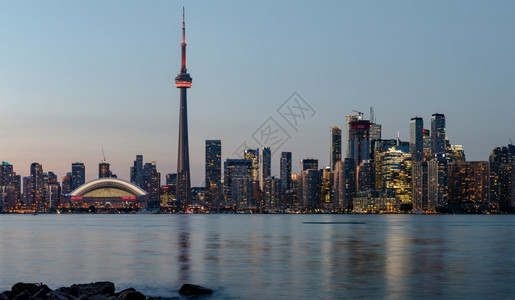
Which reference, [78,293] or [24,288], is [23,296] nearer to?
[78,293]

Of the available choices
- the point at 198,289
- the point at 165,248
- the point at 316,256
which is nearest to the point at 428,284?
the point at 198,289

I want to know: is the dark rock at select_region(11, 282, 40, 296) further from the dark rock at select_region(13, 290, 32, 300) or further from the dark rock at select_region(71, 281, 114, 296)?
the dark rock at select_region(13, 290, 32, 300)

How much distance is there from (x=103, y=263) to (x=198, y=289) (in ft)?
76.0

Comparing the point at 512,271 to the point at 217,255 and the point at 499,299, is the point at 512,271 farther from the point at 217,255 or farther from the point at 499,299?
the point at 217,255

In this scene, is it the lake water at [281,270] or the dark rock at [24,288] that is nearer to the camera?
the dark rock at [24,288]

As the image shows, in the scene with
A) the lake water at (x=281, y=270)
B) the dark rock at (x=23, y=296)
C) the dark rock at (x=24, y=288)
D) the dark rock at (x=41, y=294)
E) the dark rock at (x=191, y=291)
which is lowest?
the lake water at (x=281, y=270)

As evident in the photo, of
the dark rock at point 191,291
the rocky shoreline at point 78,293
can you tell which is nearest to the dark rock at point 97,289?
the rocky shoreline at point 78,293

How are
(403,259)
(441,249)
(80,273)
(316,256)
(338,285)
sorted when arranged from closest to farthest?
(338,285) → (80,273) → (403,259) → (316,256) → (441,249)

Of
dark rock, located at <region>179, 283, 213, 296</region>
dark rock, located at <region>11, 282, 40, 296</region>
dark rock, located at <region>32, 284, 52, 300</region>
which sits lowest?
dark rock, located at <region>179, 283, 213, 296</region>

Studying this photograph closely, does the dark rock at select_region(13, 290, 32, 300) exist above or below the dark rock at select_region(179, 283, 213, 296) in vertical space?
above

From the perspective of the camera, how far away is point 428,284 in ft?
151

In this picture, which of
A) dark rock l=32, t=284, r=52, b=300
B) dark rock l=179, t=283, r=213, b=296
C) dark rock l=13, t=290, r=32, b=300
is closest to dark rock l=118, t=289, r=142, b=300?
dark rock l=32, t=284, r=52, b=300

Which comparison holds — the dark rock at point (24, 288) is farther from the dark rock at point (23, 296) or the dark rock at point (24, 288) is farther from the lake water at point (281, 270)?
the lake water at point (281, 270)

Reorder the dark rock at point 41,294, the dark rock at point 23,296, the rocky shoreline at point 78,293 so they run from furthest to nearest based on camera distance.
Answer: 1. the dark rock at point 41,294
2. the dark rock at point 23,296
3. the rocky shoreline at point 78,293
